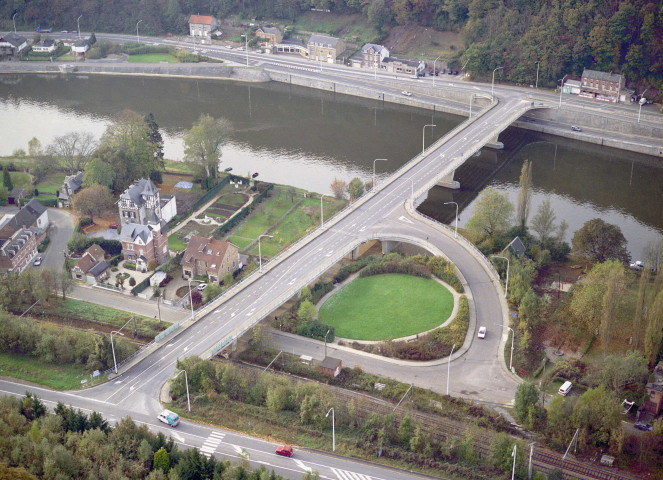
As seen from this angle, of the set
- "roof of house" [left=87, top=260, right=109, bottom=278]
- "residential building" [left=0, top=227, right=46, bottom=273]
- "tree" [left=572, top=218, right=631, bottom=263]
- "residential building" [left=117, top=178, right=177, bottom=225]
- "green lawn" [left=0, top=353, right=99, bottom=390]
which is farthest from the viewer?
"residential building" [left=117, top=178, right=177, bottom=225]

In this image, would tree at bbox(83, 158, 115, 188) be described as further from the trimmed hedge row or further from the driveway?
the trimmed hedge row

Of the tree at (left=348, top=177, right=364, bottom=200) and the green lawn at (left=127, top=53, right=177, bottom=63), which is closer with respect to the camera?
the tree at (left=348, top=177, right=364, bottom=200)

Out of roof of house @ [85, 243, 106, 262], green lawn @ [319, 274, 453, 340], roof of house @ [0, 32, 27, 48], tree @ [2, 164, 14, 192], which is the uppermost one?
roof of house @ [0, 32, 27, 48]

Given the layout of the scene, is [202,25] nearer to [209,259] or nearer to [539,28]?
[539,28]

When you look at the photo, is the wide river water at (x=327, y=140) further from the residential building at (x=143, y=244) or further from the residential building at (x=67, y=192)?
the residential building at (x=143, y=244)

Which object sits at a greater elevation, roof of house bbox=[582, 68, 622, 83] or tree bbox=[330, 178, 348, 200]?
roof of house bbox=[582, 68, 622, 83]

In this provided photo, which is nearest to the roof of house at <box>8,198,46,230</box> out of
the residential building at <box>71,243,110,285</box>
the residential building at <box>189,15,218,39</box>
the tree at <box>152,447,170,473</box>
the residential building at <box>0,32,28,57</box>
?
the residential building at <box>71,243,110,285</box>

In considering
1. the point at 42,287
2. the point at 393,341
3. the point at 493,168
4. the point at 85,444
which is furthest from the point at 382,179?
the point at 85,444
